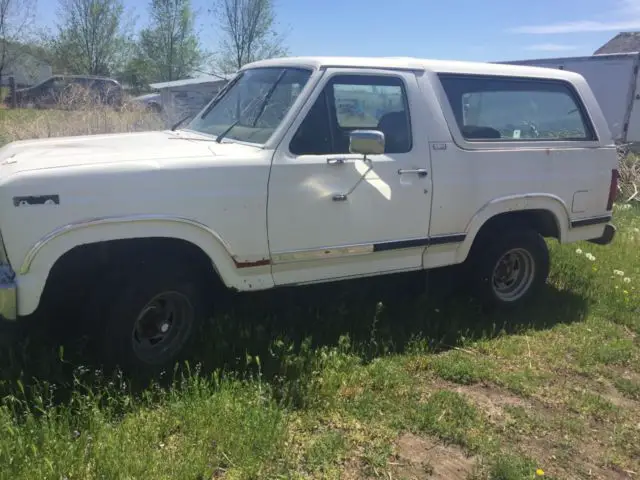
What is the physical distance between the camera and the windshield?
4195mm

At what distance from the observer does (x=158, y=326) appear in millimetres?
3832

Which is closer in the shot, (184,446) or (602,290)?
(184,446)

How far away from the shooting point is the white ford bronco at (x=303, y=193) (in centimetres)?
335

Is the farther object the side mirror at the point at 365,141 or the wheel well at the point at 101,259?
the side mirror at the point at 365,141

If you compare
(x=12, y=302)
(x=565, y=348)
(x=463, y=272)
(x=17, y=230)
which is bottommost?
(x=565, y=348)

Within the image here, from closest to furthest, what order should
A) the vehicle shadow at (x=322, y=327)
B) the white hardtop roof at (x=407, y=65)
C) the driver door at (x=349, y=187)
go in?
the vehicle shadow at (x=322, y=327) < the driver door at (x=349, y=187) < the white hardtop roof at (x=407, y=65)

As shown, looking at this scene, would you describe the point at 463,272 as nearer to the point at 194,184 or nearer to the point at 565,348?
the point at 565,348

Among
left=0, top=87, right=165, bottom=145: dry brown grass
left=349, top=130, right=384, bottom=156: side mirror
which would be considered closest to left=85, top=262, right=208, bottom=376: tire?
left=349, top=130, right=384, bottom=156: side mirror

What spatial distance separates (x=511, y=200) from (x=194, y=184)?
2576 mm

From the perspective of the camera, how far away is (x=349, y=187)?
4.13 m

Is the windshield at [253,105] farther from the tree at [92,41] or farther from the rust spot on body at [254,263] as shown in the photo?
the tree at [92,41]

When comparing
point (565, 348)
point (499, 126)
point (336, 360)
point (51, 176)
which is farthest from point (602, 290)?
point (51, 176)

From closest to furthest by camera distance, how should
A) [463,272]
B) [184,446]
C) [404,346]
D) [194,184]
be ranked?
[184,446] < [194,184] < [404,346] < [463,272]

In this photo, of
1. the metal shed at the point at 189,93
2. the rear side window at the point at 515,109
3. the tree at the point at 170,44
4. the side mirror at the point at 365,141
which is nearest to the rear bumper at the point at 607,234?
the rear side window at the point at 515,109
